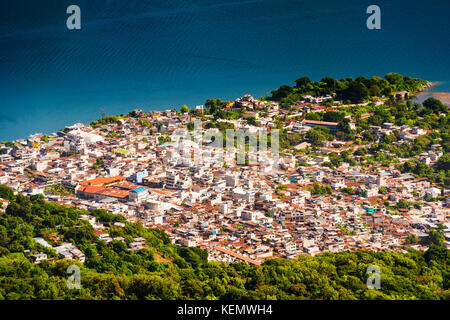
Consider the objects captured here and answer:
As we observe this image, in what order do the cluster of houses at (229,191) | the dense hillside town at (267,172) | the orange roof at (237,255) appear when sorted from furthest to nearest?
the dense hillside town at (267,172), the cluster of houses at (229,191), the orange roof at (237,255)

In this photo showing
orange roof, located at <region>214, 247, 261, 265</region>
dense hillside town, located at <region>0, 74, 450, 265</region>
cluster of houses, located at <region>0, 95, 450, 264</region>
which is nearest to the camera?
orange roof, located at <region>214, 247, 261, 265</region>

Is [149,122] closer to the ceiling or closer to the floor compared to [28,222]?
closer to the ceiling

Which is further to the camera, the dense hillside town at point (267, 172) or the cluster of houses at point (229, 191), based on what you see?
the dense hillside town at point (267, 172)

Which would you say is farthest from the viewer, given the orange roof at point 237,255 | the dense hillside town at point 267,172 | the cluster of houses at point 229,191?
the dense hillside town at point 267,172

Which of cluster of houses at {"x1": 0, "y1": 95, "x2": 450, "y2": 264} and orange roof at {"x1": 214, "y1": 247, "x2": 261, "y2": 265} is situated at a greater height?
cluster of houses at {"x1": 0, "y1": 95, "x2": 450, "y2": 264}

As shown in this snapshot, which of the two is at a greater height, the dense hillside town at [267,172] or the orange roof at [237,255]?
the dense hillside town at [267,172]

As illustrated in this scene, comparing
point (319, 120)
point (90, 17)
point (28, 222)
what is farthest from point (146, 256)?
point (90, 17)

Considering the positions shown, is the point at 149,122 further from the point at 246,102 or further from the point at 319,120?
the point at 319,120

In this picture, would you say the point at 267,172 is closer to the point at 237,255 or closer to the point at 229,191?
the point at 229,191

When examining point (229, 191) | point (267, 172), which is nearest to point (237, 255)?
point (229, 191)

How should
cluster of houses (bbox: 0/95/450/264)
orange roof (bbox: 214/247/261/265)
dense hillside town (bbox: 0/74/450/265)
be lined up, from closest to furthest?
orange roof (bbox: 214/247/261/265)
cluster of houses (bbox: 0/95/450/264)
dense hillside town (bbox: 0/74/450/265)

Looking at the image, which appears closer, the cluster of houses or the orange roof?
the orange roof
